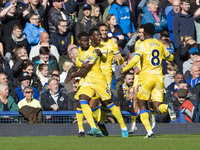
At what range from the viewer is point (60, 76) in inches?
646

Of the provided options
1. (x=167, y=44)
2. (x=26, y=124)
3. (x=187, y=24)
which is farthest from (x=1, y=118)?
(x=187, y=24)

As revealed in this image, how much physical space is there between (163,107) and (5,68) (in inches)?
248

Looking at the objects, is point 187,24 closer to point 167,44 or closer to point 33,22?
point 167,44

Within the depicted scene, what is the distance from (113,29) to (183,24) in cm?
229

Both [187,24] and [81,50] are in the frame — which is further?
[187,24]

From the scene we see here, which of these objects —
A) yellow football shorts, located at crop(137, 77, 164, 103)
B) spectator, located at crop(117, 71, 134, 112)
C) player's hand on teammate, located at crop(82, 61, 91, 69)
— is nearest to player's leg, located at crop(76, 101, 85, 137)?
player's hand on teammate, located at crop(82, 61, 91, 69)

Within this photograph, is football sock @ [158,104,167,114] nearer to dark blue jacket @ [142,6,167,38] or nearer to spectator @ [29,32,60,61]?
spectator @ [29,32,60,61]

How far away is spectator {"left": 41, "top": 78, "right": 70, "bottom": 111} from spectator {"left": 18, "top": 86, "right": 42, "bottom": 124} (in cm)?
50

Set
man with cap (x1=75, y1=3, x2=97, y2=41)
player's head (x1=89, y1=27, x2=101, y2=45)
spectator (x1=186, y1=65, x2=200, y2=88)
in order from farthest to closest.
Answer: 1. man with cap (x1=75, y1=3, x2=97, y2=41)
2. spectator (x1=186, y1=65, x2=200, y2=88)
3. player's head (x1=89, y1=27, x2=101, y2=45)

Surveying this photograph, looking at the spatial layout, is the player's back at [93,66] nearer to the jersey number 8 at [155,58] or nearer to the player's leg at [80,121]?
the player's leg at [80,121]

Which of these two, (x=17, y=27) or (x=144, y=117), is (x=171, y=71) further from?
(x=144, y=117)

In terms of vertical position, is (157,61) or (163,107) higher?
(157,61)

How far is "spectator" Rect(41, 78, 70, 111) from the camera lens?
14227mm

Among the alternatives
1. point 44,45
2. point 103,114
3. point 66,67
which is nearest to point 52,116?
point 103,114
